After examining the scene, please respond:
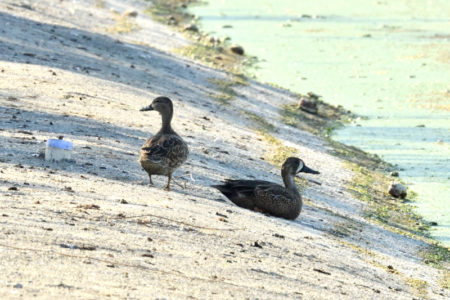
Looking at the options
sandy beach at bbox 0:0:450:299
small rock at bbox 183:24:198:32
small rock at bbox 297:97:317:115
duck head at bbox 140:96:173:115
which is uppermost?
small rock at bbox 183:24:198:32

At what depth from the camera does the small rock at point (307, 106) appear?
18.0 m

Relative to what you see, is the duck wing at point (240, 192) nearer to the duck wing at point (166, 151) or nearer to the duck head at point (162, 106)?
the duck wing at point (166, 151)

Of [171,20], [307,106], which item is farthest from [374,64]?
[171,20]

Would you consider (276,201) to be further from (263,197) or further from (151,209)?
(151,209)

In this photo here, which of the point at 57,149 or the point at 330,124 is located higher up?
the point at 330,124

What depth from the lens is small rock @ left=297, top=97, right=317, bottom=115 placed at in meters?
18.0

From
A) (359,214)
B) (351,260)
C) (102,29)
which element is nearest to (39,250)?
(351,260)

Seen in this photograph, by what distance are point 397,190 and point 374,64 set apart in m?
11.1

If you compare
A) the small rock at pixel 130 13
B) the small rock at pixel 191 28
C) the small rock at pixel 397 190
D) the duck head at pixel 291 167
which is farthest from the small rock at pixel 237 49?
the duck head at pixel 291 167

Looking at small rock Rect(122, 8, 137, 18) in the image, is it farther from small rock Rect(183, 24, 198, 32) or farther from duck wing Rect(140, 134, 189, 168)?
duck wing Rect(140, 134, 189, 168)

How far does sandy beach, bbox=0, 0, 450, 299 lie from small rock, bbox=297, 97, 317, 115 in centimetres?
96

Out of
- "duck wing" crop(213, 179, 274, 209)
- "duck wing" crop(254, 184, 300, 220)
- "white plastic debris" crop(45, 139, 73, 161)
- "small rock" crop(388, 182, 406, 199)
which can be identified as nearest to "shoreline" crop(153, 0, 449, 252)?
"small rock" crop(388, 182, 406, 199)

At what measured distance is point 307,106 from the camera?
18.1 metres

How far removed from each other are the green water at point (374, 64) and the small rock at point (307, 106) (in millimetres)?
855
